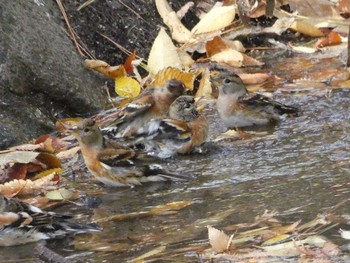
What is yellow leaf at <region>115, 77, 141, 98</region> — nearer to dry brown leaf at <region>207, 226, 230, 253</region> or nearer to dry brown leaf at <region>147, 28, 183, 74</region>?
dry brown leaf at <region>147, 28, 183, 74</region>

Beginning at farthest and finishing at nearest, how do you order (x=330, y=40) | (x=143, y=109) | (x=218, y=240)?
1. (x=330, y=40)
2. (x=143, y=109)
3. (x=218, y=240)

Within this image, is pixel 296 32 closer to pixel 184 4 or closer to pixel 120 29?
pixel 184 4

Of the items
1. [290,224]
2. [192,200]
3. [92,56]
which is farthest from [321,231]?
[92,56]

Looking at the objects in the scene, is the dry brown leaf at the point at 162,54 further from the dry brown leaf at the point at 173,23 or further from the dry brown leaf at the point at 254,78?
the dry brown leaf at the point at 173,23

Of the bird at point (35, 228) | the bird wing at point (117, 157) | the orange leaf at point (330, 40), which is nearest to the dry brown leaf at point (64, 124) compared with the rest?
the bird wing at point (117, 157)

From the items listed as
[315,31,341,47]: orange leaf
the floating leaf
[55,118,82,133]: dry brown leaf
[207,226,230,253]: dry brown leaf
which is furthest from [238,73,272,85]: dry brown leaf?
[207,226,230,253]: dry brown leaf

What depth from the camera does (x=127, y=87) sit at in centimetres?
991

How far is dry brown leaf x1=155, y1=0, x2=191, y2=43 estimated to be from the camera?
439 inches

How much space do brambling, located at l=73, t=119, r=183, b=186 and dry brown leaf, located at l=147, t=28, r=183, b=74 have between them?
2469mm

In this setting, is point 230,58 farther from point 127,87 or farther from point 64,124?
point 64,124

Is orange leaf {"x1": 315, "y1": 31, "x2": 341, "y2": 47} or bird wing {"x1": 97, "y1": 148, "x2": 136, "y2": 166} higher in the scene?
bird wing {"x1": 97, "y1": 148, "x2": 136, "y2": 166}

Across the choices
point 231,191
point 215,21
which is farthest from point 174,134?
point 215,21

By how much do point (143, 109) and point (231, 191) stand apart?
2565 mm

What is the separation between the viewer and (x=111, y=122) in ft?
28.5
